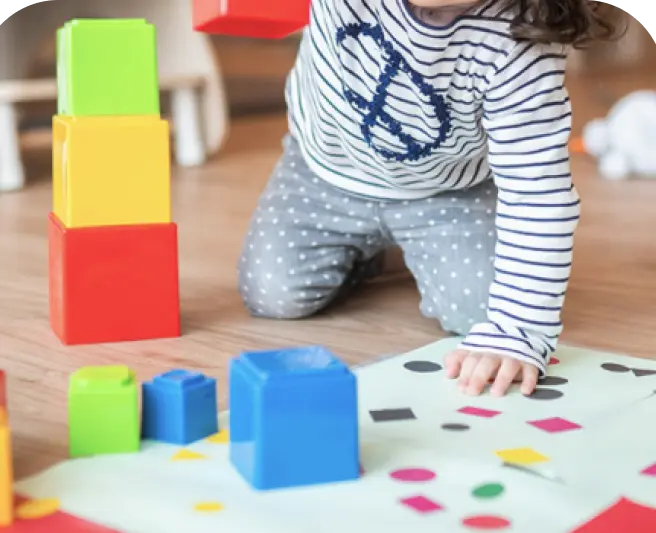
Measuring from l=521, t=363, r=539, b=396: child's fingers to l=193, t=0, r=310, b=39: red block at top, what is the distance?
32cm

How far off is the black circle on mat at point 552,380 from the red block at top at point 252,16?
343 millimetres

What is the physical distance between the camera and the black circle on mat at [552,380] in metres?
0.83

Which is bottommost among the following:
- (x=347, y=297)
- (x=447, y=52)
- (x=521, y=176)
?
(x=347, y=297)

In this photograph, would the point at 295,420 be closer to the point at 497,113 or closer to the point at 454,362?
the point at 454,362

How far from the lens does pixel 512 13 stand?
85 cm

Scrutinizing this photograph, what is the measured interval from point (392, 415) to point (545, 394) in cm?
13

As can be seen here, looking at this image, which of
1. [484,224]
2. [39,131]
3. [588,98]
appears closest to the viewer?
[484,224]

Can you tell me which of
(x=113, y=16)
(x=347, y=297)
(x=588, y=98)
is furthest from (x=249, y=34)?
(x=588, y=98)

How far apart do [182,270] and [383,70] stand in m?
0.44

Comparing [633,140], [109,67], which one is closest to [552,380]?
[109,67]

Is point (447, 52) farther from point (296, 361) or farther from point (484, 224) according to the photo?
point (296, 361)

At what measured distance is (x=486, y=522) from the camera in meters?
0.58

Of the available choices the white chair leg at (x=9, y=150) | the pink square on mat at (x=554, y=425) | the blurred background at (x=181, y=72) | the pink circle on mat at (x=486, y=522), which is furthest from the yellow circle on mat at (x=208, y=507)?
the white chair leg at (x=9, y=150)

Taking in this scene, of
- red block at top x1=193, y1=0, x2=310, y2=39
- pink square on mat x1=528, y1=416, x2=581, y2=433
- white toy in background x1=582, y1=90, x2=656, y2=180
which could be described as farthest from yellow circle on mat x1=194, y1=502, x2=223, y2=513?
white toy in background x1=582, y1=90, x2=656, y2=180
